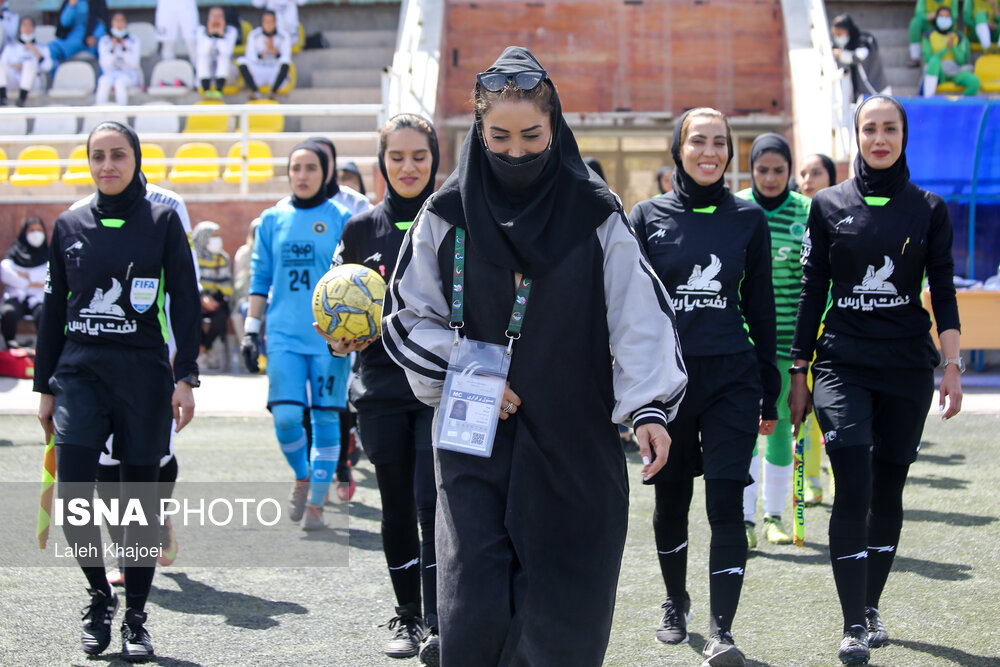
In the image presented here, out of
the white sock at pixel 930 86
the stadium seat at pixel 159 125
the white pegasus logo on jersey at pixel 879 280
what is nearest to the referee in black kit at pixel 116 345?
the white pegasus logo on jersey at pixel 879 280

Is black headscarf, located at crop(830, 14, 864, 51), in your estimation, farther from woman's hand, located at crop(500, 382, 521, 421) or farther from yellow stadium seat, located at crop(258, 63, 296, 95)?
woman's hand, located at crop(500, 382, 521, 421)

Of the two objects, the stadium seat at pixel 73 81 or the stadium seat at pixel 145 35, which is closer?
the stadium seat at pixel 73 81

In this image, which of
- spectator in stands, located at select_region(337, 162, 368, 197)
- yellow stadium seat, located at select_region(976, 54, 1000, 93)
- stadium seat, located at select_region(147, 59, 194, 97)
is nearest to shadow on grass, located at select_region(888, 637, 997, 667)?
spectator in stands, located at select_region(337, 162, 368, 197)

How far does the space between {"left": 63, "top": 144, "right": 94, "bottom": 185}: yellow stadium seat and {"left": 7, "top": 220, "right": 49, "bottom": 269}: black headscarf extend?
1.42 metres

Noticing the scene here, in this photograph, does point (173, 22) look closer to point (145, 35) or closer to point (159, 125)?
point (145, 35)

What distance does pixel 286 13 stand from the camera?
23734 mm

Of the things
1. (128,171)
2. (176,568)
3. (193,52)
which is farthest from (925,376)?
(193,52)

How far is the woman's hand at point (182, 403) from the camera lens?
542 centimetres

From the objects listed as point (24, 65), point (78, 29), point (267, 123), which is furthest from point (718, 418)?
point (78, 29)

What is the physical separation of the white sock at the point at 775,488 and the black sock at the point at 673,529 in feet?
6.33

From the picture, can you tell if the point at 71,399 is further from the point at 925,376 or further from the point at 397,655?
the point at 925,376

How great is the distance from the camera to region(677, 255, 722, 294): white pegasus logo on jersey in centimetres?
529

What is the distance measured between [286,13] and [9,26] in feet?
18.3

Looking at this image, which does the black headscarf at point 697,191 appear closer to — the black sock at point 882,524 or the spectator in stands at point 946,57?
the black sock at point 882,524
